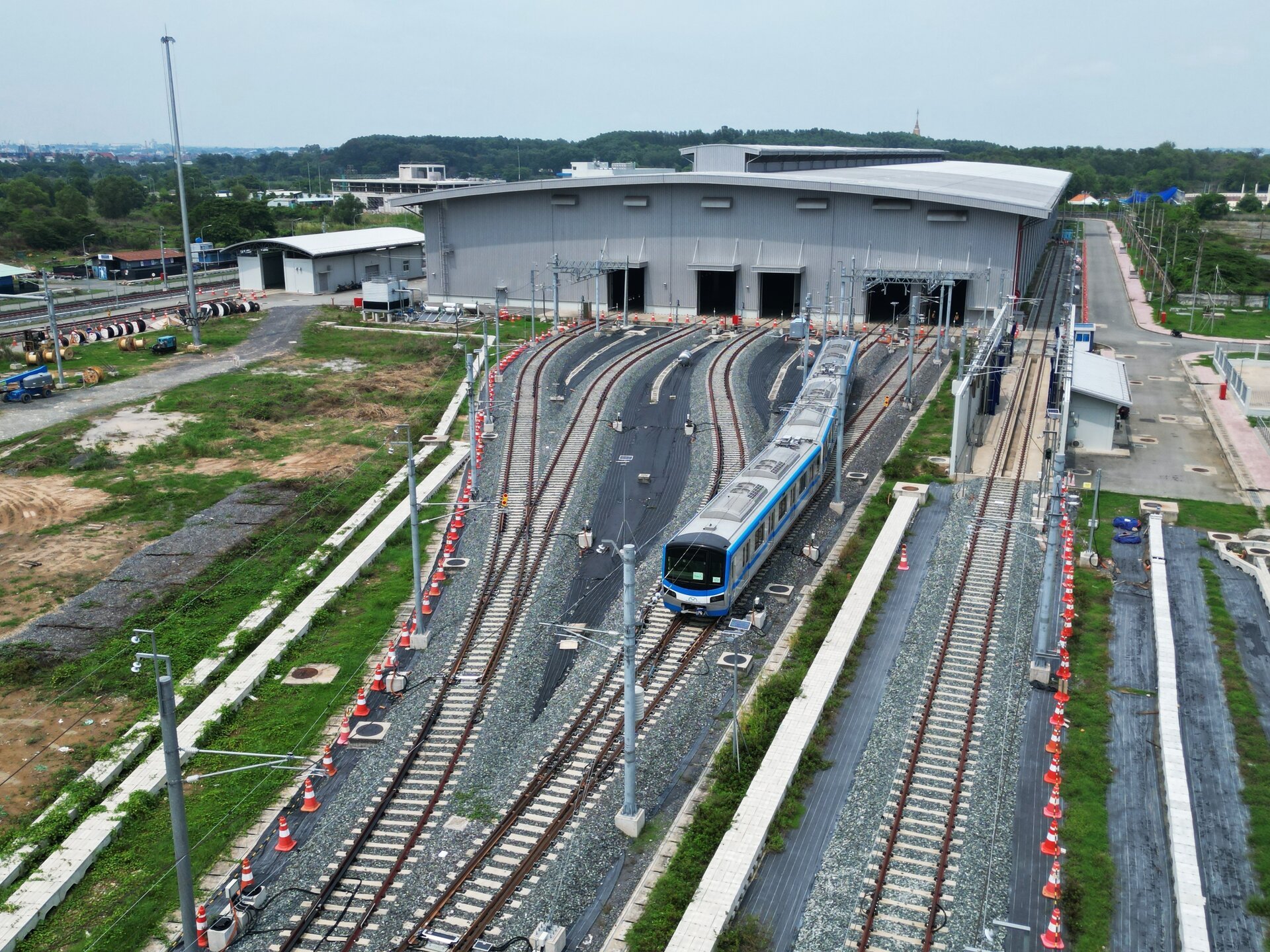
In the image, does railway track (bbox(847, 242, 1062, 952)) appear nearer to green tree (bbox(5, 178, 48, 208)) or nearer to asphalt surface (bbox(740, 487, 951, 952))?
asphalt surface (bbox(740, 487, 951, 952))

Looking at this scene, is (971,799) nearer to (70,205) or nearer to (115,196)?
(70,205)

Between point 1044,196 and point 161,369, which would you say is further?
point 1044,196

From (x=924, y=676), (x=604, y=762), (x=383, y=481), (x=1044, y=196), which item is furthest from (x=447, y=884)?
(x=1044, y=196)

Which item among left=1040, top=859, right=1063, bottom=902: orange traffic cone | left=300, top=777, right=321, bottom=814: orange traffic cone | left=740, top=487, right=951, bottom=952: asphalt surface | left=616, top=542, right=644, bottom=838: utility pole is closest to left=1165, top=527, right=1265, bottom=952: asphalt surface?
left=1040, top=859, right=1063, bottom=902: orange traffic cone

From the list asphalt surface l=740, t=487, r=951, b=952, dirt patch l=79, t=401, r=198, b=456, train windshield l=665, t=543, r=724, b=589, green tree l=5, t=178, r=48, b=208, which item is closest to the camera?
asphalt surface l=740, t=487, r=951, b=952

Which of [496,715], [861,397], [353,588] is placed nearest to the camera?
[496,715]

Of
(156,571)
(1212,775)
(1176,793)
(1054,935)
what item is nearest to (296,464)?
(156,571)

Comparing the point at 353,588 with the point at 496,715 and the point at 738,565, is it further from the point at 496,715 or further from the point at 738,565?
the point at 738,565
